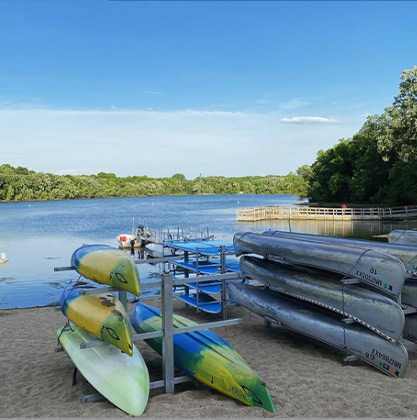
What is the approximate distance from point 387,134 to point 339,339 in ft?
135

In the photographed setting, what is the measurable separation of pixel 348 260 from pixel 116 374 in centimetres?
340

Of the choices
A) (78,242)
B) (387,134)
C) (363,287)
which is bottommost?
(78,242)

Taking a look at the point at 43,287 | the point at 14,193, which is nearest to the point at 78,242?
the point at 43,287

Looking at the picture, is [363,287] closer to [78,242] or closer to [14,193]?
[78,242]

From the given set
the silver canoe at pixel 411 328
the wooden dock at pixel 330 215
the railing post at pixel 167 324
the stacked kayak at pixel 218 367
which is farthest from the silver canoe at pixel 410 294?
the wooden dock at pixel 330 215

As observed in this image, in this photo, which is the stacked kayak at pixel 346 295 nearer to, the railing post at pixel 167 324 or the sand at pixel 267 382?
the sand at pixel 267 382

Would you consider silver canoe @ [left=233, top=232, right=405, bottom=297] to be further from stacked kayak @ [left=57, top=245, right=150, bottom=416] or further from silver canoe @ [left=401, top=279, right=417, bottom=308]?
stacked kayak @ [left=57, top=245, right=150, bottom=416]

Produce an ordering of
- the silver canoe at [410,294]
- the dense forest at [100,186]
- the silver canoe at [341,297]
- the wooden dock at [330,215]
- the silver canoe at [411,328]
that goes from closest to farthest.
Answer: the silver canoe at [341,297]
the silver canoe at [410,294]
the silver canoe at [411,328]
the wooden dock at [330,215]
the dense forest at [100,186]

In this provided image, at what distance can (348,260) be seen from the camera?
639 cm

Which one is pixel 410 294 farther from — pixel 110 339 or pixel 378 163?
pixel 378 163

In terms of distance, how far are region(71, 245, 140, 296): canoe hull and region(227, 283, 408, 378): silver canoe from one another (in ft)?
9.60

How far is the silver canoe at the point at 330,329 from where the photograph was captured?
6016 mm

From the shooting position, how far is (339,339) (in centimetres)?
651

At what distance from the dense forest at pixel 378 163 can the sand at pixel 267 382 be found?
34.7 metres
